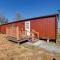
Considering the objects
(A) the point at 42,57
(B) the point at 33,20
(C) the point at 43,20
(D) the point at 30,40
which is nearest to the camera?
(A) the point at 42,57

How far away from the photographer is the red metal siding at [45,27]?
15.4 metres

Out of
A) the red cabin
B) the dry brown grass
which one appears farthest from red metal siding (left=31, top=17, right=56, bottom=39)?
the dry brown grass

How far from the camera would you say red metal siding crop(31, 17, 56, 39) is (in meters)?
15.4

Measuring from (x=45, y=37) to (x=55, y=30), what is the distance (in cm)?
171

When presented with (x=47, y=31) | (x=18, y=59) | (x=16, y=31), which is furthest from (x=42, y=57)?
(x=47, y=31)

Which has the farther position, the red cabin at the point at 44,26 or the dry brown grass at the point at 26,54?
the red cabin at the point at 44,26

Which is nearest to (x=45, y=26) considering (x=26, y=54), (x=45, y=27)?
(x=45, y=27)

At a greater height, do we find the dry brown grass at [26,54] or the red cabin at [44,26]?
the red cabin at [44,26]

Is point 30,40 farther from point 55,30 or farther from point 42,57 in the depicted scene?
point 42,57

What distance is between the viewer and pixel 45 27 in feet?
53.0

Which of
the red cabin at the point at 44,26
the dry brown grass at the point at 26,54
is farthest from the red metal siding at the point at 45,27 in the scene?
the dry brown grass at the point at 26,54

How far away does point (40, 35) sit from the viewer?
55.1 ft

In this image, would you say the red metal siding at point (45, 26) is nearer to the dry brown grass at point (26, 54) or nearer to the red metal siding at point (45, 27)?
the red metal siding at point (45, 27)

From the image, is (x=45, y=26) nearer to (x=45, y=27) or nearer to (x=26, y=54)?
(x=45, y=27)
